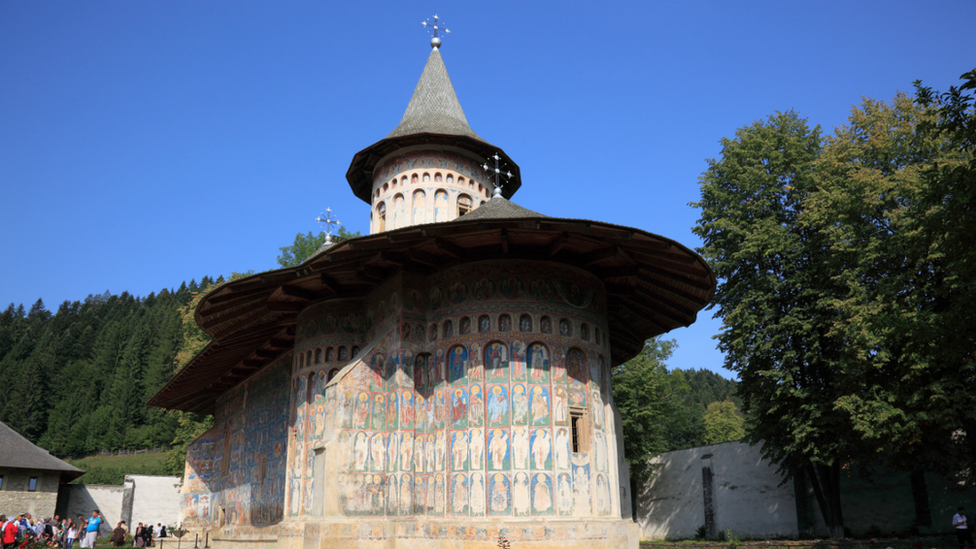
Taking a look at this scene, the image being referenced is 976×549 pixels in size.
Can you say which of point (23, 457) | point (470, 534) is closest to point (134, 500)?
point (23, 457)

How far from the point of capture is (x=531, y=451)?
1230 cm

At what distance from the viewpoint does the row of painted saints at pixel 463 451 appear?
12297mm

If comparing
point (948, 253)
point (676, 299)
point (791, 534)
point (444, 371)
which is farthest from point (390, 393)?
point (791, 534)

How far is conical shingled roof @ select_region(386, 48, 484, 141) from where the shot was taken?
816 inches

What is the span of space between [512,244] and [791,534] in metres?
19.5

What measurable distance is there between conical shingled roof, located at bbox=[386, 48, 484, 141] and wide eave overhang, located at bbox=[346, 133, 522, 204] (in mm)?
189

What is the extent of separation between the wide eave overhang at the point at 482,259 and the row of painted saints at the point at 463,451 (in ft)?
11.4

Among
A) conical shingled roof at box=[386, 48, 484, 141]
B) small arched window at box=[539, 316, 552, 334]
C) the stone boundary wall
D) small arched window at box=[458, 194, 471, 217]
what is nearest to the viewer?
small arched window at box=[539, 316, 552, 334]

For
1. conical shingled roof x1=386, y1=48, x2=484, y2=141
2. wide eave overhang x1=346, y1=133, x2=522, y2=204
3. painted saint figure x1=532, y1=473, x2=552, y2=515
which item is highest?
conical shingled roof x1=386, y1=48, x2=484, y2=141

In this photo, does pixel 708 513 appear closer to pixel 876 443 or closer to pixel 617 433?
pixel 876 443

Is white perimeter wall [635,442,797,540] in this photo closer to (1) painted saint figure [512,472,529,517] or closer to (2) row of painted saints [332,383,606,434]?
(2) row of painted saints [332,383,606,434]

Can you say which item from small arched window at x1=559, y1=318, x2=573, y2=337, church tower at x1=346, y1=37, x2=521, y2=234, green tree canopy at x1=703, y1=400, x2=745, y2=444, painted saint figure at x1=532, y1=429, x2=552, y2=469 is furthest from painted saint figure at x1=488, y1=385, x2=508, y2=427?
green tree canopy at x1=703, y1=400, x2=745, y2=444

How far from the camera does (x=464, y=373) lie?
1306cm

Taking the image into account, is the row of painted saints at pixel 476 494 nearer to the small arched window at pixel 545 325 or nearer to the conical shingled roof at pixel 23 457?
the small arched window at pixel 545 325
